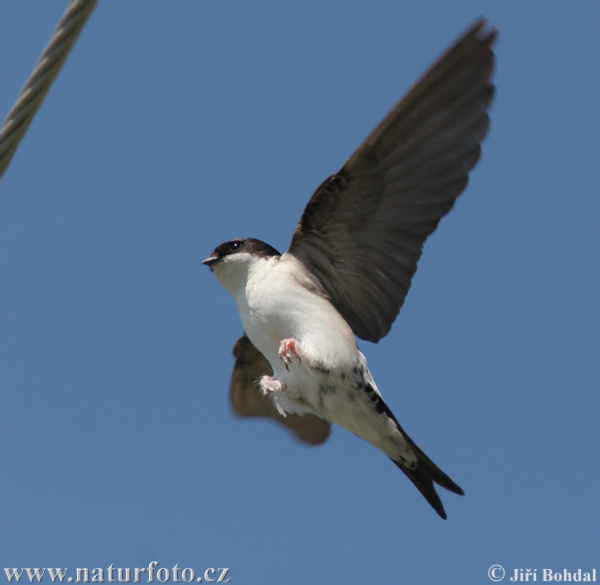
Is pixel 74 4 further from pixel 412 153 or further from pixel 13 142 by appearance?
pixel 412 153

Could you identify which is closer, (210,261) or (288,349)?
(288,349)

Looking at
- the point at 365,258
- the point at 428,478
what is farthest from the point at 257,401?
the point at 365,258

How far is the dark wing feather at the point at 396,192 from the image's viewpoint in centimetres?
516

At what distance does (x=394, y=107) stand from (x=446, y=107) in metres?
0.33

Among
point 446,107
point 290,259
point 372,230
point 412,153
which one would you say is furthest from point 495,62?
point 290,259

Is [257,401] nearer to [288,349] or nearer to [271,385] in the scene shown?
[271,385]

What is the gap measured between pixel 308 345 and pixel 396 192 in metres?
1.24

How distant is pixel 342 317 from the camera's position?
20.1ft

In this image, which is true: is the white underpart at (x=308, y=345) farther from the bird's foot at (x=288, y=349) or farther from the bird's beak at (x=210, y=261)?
the bird's beak at (x=210, y=261)

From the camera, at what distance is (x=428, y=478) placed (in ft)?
20.1

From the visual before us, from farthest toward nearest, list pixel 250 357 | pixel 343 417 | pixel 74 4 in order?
pixel 250 357, pixel 343 417, pixel 74 4

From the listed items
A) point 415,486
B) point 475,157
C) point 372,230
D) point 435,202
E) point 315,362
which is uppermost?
point 475,157

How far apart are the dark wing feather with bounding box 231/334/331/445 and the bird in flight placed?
4.05 feet

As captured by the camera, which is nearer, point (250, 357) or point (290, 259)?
point (290, 259)
